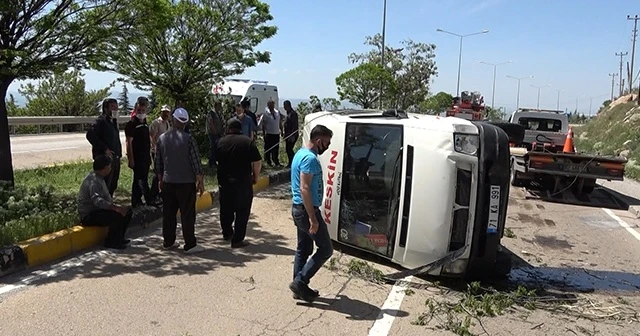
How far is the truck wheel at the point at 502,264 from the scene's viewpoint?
6.12 meters

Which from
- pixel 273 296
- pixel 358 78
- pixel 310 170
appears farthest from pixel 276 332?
pixel 358 78

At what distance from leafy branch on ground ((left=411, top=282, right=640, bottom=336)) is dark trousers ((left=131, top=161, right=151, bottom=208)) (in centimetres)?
449

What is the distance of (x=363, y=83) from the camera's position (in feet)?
87.8

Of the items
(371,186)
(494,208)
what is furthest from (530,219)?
(371,186)

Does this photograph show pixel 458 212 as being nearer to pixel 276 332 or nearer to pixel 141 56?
pixel 276 332

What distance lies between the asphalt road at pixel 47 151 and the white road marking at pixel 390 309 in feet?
32.7

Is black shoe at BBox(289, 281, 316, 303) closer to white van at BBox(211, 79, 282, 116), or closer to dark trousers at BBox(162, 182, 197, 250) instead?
dark trousers at BBox(162, 182, 197, 250)

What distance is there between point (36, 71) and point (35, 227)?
100 inches

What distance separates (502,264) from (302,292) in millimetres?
2385

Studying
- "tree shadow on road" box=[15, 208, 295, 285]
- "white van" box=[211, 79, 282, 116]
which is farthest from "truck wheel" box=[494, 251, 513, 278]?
"white van" box=[211, 79, 282, 116]

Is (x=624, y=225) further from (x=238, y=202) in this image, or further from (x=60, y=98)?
(x=60, y=98)

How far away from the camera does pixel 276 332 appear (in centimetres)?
449

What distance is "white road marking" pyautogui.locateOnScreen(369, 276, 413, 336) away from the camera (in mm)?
4668

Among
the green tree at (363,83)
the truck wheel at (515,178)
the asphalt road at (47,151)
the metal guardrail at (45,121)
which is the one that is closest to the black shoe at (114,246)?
the asphalt road at (47,151)
